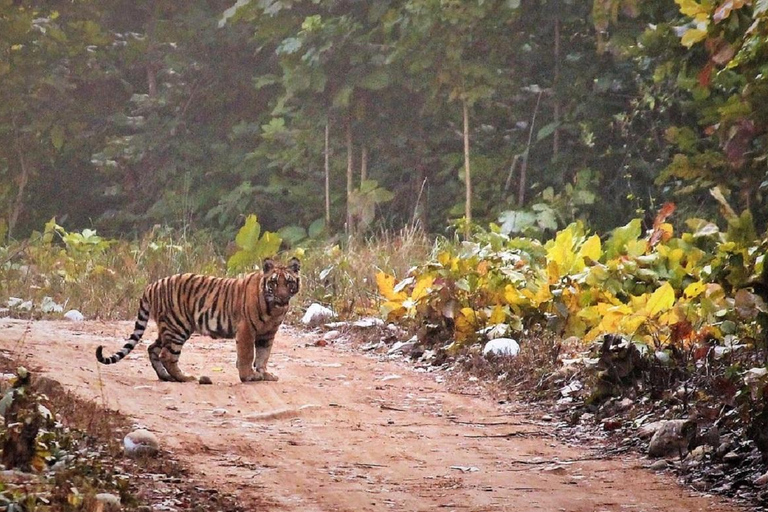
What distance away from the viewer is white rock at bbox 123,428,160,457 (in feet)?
16.7

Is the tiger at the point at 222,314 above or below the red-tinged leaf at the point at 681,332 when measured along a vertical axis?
below

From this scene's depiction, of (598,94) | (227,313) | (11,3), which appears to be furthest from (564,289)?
(11,3)

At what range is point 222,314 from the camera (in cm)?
807

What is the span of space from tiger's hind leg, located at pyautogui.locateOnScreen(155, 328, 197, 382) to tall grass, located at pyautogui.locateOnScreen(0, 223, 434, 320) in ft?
10.2

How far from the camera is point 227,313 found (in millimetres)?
8055

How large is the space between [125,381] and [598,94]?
931 cm

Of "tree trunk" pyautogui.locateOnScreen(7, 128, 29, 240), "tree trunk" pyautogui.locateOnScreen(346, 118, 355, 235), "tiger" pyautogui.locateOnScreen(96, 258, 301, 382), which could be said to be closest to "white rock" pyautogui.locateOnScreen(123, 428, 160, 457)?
"tiger" pyautogui.locateOnScreen(96, 258, 301, 382)

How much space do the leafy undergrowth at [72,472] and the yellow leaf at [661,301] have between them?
10.1ft

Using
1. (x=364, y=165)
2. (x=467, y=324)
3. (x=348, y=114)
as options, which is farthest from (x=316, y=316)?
(x=348, y=114)

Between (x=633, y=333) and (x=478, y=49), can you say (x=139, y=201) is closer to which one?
(x=478, y=49)

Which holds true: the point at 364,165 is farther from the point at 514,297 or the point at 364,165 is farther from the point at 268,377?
the point at 268,377

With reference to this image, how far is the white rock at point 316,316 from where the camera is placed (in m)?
10.9

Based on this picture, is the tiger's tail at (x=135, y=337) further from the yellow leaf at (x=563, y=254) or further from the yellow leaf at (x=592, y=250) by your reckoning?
the yellow leaf at (x=592, y=250)

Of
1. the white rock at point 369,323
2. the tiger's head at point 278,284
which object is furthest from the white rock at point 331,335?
the tiger's head at point 278,284
